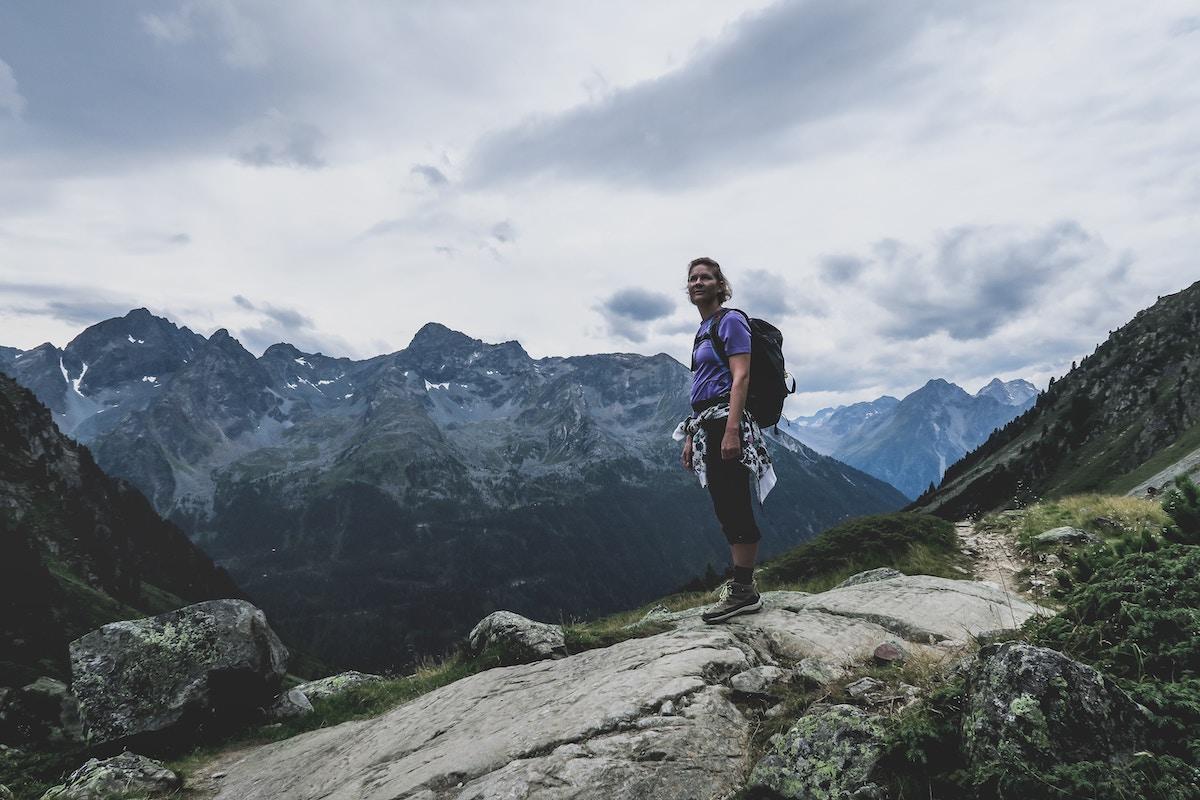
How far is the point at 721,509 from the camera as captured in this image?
802 centimetres

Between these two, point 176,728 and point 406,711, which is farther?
point 176,728

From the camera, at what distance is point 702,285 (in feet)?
28.1

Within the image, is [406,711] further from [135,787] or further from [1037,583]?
[1037,583]

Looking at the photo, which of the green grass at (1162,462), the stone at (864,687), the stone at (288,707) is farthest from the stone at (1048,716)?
the green grass at (1162,462)

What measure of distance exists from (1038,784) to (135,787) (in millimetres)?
11747

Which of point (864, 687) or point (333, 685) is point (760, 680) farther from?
point (333, 685)

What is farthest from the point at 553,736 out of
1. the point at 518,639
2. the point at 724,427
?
the point at 518,639

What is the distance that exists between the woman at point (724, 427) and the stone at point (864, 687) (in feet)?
8.24

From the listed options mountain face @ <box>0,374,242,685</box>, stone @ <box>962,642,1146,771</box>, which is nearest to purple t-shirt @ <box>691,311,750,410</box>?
stone @ <box>962,642,1146,771</box>

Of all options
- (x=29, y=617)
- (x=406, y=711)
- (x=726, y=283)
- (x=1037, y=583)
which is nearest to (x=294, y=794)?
(x=406, y=711)

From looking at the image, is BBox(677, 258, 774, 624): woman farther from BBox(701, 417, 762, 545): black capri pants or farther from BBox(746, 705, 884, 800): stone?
BBox(746, 705, 884, 800): stone

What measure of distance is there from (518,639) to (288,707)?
6602mm

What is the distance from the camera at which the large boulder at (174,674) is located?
37.3 feet

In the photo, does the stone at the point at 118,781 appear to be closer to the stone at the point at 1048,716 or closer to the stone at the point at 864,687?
the stone at the point at 864,687
